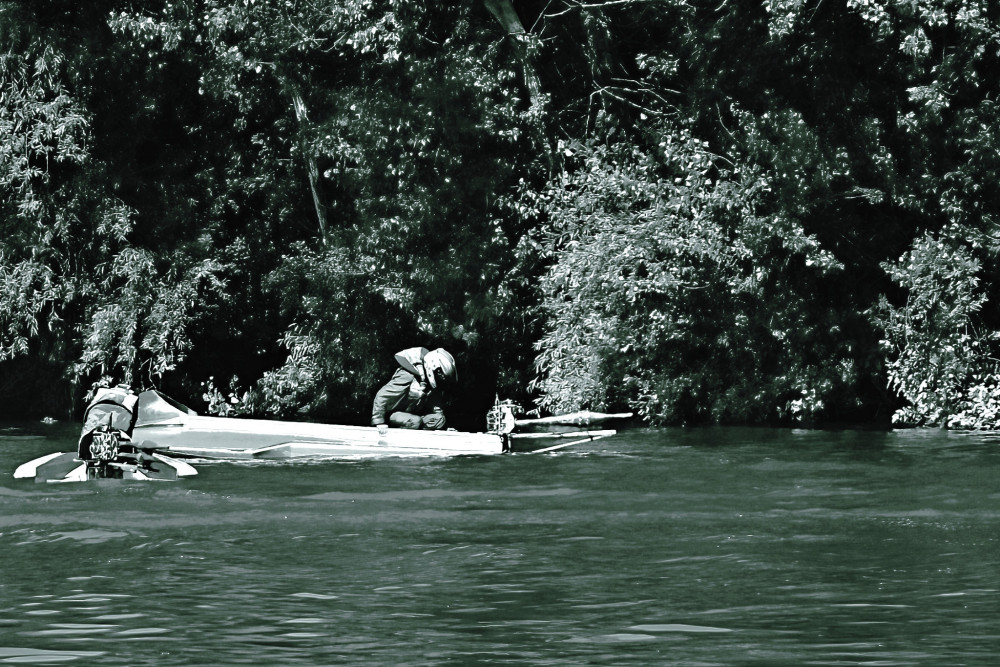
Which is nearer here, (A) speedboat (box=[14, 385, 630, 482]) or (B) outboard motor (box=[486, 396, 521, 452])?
(A) speedboat (box=[14, 385, 630, 482])

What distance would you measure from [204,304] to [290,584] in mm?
18786

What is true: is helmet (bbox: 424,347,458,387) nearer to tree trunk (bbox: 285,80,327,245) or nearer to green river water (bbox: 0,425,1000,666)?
green river water (bbox: 0,425,1000,666)

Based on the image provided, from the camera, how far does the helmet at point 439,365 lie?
73.0ft

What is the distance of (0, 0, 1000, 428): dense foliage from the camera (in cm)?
2508

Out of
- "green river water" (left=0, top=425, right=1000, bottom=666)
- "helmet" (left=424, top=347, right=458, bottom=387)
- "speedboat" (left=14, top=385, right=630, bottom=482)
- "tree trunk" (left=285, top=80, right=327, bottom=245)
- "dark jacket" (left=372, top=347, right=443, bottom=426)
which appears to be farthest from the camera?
"tree trunk" (left=285, top=80, right=327, bottom=245)

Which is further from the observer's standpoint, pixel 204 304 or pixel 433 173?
pixel 204 304

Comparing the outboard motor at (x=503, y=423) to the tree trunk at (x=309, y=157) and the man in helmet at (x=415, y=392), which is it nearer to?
the man in helmet at (x=415, y=392)

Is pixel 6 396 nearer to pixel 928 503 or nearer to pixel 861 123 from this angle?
pixel 861 123

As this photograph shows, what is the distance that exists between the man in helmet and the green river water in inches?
65.1

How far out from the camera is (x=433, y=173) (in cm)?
2755

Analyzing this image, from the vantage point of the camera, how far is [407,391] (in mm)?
22812

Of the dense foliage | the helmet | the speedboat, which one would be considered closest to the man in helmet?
the helmet

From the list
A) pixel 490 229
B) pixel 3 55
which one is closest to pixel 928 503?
pixel 490 229

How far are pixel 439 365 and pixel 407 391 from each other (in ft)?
2.52
